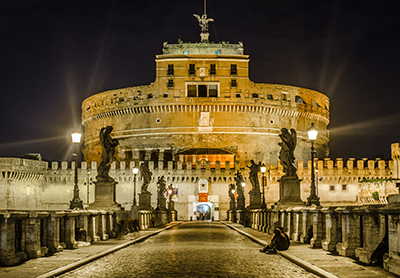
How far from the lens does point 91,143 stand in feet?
253

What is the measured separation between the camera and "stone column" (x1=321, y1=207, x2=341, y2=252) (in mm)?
11273

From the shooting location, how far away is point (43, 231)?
37.3ft

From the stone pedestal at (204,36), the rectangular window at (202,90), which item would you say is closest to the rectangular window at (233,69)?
the rectangular window at (202,90)

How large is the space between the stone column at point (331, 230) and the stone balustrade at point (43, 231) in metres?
6.23

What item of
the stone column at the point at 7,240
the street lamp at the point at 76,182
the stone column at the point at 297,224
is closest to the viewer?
the stone column at the point at 7,240

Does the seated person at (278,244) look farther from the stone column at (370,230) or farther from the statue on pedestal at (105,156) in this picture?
the statue on pedestal at (105,156)

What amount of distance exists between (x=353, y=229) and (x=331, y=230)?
1342 millimetres

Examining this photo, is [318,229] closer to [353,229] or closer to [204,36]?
[353,229]

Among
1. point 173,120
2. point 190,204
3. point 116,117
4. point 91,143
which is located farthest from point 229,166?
point 91,143

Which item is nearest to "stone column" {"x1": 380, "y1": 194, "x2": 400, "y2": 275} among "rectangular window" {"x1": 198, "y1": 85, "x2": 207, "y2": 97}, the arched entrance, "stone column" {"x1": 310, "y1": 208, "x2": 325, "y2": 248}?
"stone column" {"x1": 310, "y1": 208, "x2": 325, "y2": 248}

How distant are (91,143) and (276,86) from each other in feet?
96.1

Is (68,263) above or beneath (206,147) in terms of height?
beneath

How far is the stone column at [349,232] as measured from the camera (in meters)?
10.1

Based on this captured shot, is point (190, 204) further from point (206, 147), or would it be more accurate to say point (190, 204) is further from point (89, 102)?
point (89, 102)
